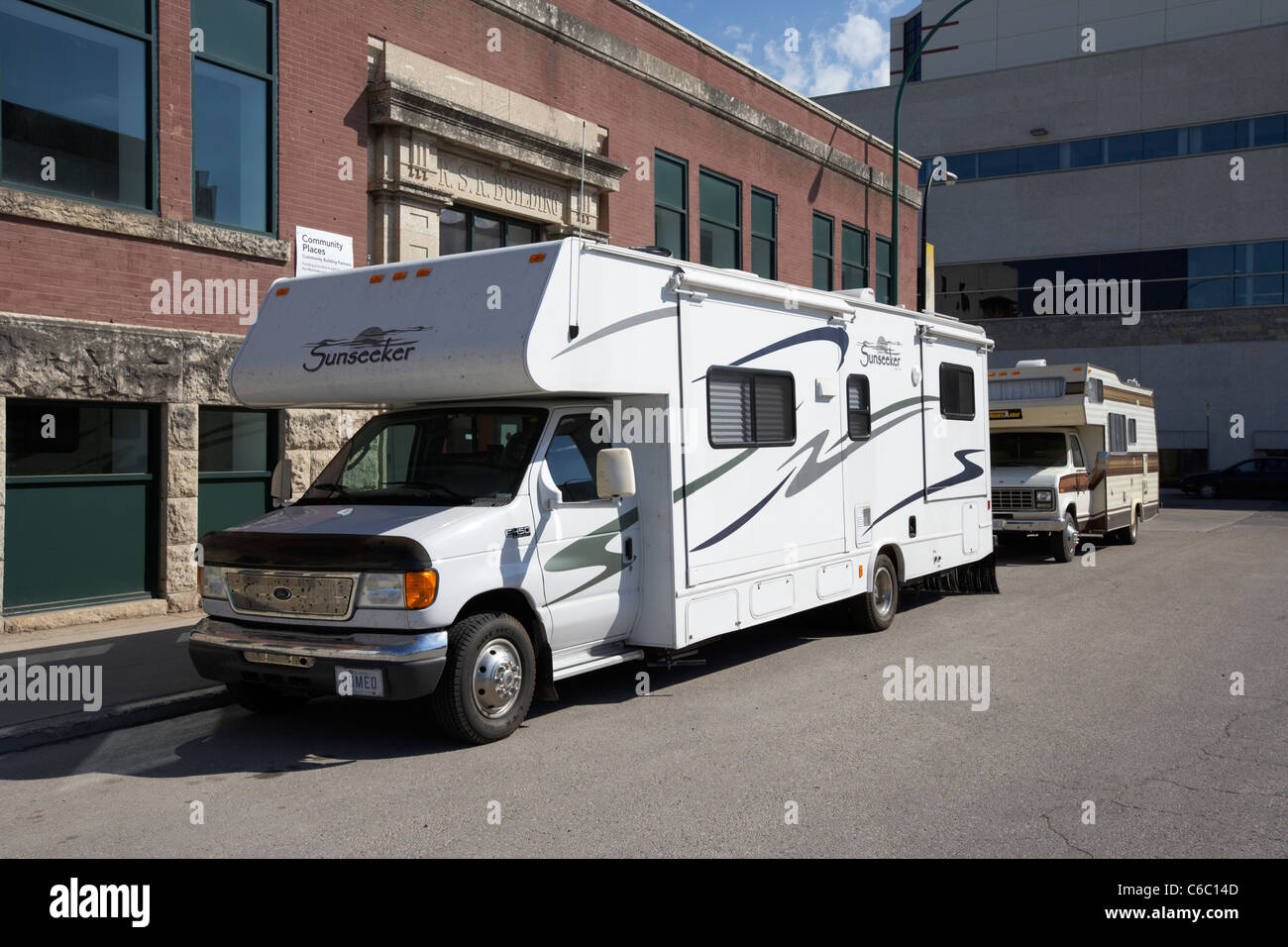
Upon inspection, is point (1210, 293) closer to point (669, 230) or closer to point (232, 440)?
point (669, 230)

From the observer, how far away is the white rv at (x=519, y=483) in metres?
6.62

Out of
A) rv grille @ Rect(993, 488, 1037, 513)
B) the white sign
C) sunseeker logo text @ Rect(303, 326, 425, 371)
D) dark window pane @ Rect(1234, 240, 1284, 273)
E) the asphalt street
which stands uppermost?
dark window pane @ Rect(1234, 240, 1284, 273)

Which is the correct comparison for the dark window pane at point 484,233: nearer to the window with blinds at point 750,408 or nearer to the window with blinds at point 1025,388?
the window with blinds at point 750,408

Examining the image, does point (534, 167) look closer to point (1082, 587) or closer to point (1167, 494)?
point (1082, 587)

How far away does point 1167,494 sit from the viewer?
38656 mm

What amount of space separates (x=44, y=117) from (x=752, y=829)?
969 cm

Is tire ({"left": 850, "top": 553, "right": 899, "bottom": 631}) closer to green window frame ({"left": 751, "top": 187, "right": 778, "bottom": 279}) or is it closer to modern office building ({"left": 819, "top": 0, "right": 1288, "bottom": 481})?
green window frame ({"left": 751, "top": 187, "right": 778, "bottom": 279})

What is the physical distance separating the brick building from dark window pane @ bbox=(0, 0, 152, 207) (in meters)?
0.02

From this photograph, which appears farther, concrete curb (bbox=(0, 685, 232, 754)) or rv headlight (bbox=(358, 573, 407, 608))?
concrete curb (bbox=(0, 685, 232, 754))

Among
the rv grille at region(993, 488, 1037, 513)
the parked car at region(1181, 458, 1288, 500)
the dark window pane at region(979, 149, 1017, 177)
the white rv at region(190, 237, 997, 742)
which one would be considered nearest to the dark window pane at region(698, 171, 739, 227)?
the rv grille at region(993, 488, 1037, 513)

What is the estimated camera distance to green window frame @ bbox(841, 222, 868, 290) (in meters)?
25.0

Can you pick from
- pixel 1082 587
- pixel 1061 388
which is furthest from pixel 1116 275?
pixel 1082 587

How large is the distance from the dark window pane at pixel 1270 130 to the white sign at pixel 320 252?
37422 millimetres

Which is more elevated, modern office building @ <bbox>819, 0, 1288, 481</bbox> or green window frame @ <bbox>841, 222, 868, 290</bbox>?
modern office building @ <bbox>819, 0, 1288, 481</bbox>
